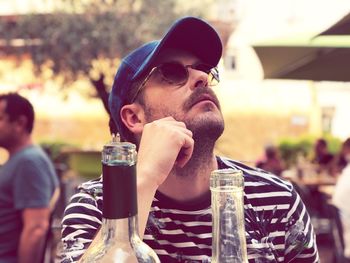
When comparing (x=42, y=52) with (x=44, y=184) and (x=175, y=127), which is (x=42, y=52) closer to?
(x=44, y=184)

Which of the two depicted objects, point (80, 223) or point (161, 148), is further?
point (80, 223)

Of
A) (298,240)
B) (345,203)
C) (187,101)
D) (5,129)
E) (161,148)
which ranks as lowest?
(345,203)

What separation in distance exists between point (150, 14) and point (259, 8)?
708 cm

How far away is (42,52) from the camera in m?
11.4

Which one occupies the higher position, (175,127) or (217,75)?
(217,75)

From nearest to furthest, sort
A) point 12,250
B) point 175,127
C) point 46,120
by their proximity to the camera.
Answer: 1. point 175,127
2. point 12,250
3. point 46,120

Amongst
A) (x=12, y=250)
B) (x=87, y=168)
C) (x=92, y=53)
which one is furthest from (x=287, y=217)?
(x=92, y=53)

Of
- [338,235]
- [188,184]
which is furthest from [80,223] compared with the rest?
[338,235]

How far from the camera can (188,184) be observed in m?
1.31

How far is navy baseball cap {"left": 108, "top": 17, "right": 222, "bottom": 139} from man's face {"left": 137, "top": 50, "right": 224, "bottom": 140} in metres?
0.02

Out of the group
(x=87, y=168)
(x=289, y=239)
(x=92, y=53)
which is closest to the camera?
(x=289, y=239)

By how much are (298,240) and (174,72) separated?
50 cm

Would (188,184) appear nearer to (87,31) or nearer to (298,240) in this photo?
(298,240)

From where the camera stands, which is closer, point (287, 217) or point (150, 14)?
point (287, 217)
